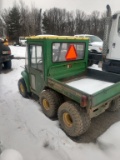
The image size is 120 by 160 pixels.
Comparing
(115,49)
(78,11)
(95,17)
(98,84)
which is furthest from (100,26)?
(98,84)

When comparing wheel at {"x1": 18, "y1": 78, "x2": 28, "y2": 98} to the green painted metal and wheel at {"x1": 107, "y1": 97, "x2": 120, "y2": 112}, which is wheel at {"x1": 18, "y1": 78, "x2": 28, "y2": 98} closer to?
the green painted metal

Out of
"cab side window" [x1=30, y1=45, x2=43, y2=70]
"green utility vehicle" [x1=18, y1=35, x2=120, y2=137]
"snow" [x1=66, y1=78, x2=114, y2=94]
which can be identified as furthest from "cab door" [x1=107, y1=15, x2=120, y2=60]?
"cab side window" [x1=30, y1=45, x2=43, y2=70]

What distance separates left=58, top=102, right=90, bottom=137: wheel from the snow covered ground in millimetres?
167

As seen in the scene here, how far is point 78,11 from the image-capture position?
38.8 metres

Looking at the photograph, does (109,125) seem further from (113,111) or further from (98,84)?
(98,84)

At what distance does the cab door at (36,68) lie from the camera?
3650mm

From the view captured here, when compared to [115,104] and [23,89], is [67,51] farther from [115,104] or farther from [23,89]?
[23,89]

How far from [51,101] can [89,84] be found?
3.45ft

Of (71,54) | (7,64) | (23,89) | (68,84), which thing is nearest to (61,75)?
(68,84)

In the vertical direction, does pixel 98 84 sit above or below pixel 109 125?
above

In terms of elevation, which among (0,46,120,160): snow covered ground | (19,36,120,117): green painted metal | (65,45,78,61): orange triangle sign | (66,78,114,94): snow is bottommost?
(0,46,120,160): snow covered ground

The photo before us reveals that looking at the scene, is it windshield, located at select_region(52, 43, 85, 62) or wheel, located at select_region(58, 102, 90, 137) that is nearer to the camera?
wheel, located at select_region(58, 102, 90, 137)

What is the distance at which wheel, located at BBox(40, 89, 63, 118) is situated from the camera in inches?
137

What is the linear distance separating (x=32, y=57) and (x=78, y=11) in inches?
1520
